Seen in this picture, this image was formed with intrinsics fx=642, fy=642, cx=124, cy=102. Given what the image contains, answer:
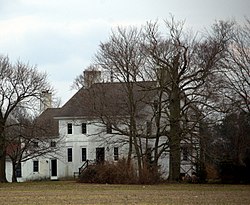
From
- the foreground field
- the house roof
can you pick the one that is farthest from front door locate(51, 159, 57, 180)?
the foreground field

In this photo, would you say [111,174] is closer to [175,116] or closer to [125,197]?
[175,116]

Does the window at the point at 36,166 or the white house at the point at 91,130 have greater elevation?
the white house at the point at 91,130

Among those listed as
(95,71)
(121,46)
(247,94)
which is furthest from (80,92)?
(247,94)

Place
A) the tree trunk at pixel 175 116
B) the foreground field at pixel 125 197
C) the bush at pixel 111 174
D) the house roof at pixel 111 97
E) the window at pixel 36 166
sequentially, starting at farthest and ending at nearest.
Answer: the window at pixel 36 166, the house roof at pixel 111 97, the tree trunk at pixel 175 116, the bush at pixel 111 174, the foreground field at pixel 125 197

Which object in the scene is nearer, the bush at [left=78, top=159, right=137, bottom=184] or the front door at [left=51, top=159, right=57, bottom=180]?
the bush at [left=78, top=159, right=137, bottom=184]

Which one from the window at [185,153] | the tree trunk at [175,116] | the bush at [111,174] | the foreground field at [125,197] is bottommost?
the foreground field at [125,197]

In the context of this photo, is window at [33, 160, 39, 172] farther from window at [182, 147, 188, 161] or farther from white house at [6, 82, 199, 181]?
window at [182, 147, 188, 161]

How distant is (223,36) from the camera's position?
5081 cm

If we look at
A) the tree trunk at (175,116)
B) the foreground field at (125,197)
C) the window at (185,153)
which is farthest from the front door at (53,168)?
the foreground field at (125,197)

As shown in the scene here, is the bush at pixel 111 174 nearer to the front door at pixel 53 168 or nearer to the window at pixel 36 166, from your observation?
the front door at pixel 53 168

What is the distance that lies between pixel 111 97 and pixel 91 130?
12857 millimetres

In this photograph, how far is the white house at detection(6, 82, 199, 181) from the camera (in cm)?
5472

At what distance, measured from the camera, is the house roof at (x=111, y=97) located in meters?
54.1

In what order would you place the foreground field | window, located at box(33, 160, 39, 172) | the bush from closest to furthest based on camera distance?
1. the foreground field
2. the bush
3. window, located at box(33, 160, 39, 172)
